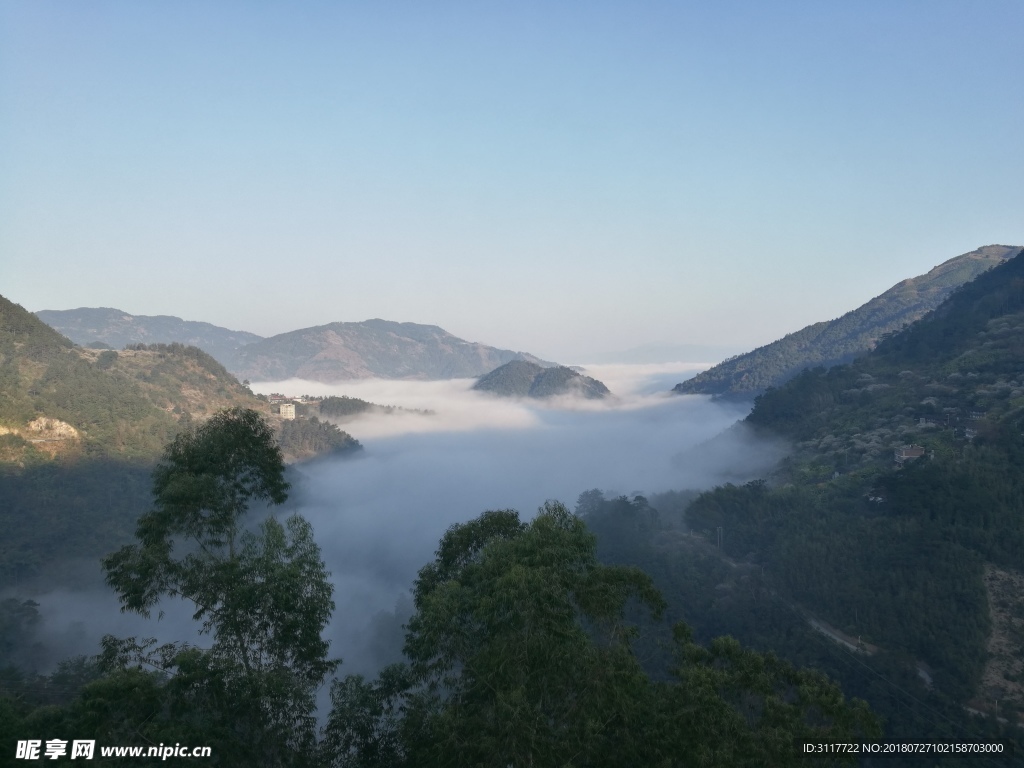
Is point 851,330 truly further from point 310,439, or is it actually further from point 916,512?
point 916,512

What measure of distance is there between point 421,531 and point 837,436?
6012 centimetres

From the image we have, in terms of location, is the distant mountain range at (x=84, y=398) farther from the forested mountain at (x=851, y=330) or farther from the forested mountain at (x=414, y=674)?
the forested mountain at (x=851, y=330)

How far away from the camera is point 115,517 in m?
69.9

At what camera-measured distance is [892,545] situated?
49.9 metres

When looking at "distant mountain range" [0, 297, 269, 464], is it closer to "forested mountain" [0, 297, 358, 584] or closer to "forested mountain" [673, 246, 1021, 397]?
"forested mountain" [0, 297, 358, 584]

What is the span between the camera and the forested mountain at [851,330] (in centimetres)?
16725

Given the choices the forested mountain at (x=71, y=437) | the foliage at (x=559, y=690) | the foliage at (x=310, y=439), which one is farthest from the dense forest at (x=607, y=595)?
the foliage at (x=310, y=439)

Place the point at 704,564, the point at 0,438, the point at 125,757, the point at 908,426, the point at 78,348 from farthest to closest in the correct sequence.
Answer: the point at 78,348, the point at 908,426, the point at 0,438, the point at 704,564, the point at 125,757

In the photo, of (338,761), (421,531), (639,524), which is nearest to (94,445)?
(421,531)

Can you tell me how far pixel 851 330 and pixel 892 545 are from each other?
141686 millimetres

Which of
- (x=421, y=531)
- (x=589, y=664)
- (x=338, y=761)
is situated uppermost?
(x=589, y=664)

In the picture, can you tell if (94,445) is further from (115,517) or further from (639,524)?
(639,524)

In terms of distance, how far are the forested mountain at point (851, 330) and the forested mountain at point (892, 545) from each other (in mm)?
78369

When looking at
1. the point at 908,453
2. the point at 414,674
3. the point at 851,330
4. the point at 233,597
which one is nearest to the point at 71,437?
the point at 233,597
